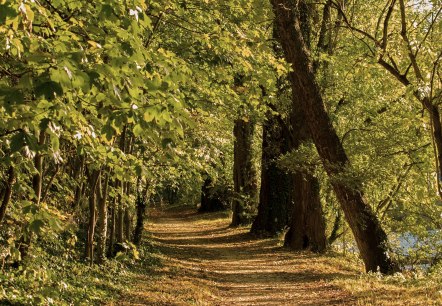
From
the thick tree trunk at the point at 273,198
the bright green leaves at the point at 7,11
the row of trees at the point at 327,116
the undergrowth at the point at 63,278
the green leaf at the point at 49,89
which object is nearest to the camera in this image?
the bright green leaves at the point at 7,11

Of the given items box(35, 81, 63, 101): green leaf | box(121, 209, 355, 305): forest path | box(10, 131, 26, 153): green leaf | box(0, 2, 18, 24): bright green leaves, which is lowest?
box(121, 209, 355, 305): forest path

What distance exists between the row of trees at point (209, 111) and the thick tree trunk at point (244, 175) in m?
1.01

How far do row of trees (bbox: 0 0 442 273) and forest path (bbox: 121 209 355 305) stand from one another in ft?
4.19

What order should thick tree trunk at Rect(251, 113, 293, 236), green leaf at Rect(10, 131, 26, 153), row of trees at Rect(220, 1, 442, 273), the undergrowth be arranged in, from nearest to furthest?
green leaf at Rect(10, 131, 26, 153) < the undergrowth < row of trees at Rect(220, 1, 442, 273) < thick tree trunk at Rect(251, 113, 293, 236)

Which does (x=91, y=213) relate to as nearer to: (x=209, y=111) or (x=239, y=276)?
(x=209, y=111)

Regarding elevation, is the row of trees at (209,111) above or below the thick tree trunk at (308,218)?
above

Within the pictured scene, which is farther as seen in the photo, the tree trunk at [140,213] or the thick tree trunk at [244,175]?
the thick tree trunk at [244,175]

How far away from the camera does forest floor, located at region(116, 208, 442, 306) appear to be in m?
9.41

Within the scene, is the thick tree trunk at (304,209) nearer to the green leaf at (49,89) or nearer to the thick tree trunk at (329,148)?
the thick tree trunk at (329,148)

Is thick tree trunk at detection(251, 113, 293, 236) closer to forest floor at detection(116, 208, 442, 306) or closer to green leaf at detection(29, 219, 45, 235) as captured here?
forest floor at detection(116, 208, 442, 306)

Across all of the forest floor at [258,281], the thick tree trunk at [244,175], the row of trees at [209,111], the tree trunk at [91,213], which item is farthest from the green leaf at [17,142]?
the thick tree trunk at [244,175]

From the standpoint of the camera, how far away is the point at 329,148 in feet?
37.3

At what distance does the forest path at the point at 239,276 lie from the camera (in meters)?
10.1

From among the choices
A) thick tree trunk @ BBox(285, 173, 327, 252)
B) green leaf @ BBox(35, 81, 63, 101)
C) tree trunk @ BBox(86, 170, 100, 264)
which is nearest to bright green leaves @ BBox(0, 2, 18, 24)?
green leaf @ BBox(35, 81, 63, 101)
